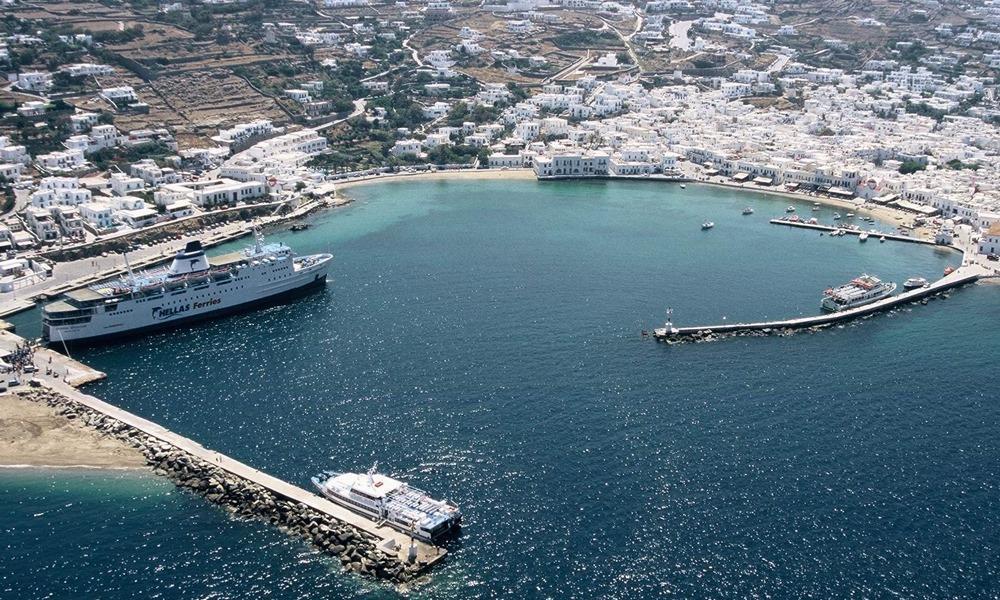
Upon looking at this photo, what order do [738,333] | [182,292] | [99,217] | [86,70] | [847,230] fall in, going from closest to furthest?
1. [738,333]
2. [182,292]
3. [99,217]
4. [847,230]
5. [86,70]

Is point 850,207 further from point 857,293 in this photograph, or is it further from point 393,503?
point 393,503

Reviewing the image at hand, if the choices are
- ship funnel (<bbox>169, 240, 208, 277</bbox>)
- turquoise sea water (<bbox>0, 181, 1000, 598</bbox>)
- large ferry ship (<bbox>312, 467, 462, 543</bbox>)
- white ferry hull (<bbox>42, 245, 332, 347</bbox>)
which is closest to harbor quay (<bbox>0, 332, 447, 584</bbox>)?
large ferry ship (<bbox>312, 467, 462, 543</bbox>)

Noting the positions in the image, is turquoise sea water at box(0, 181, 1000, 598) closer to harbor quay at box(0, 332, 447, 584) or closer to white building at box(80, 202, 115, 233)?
harbor quay at box(0, 332, 447, 584)

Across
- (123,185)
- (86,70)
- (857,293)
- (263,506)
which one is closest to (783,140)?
(857,293)

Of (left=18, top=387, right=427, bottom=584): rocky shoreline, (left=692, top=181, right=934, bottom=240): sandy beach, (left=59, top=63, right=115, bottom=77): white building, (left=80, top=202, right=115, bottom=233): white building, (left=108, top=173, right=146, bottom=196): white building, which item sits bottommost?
(left=18, top=387, right=427, bottom=584): rocky shoreline

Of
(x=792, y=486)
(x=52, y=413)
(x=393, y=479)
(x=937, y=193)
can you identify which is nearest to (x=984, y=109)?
(x=937, y=193)

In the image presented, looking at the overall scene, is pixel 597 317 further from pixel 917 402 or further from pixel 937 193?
pixel 937 193
